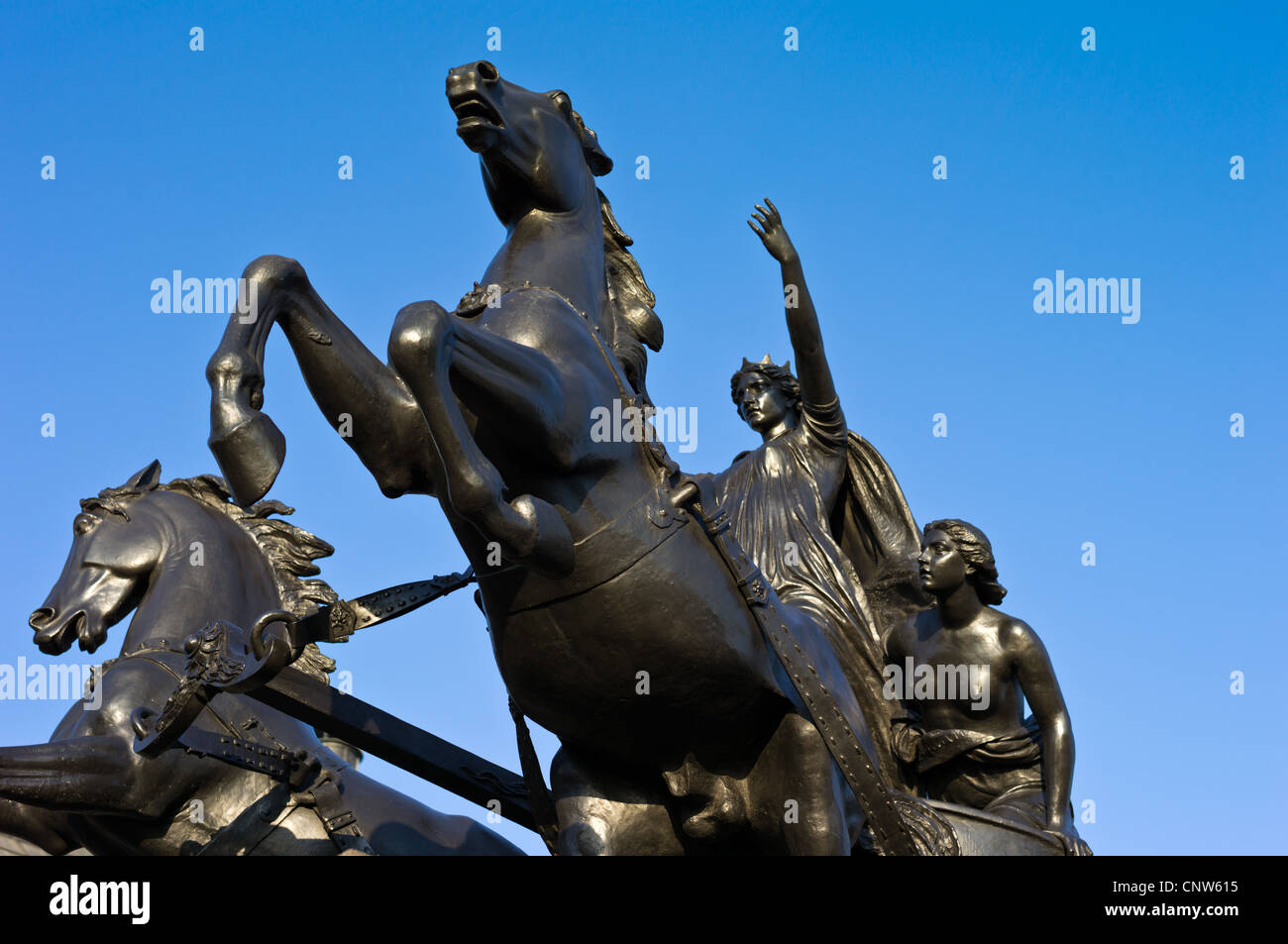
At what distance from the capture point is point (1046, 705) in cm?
795

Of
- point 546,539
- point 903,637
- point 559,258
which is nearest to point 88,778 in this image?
point 546,539

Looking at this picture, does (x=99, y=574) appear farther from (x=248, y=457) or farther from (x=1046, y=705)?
(x=1046, y=705)

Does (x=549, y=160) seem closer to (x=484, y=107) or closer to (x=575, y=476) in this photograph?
(x=484, y=107)

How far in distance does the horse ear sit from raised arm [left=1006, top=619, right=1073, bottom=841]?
4494 millimetres

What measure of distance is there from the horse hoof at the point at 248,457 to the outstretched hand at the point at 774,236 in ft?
11.3

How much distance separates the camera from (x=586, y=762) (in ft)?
22.5

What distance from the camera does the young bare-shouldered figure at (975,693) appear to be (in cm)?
796

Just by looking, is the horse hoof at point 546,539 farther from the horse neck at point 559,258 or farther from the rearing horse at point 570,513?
the horse neck at point 559,258

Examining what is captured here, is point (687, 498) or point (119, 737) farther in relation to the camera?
point (119, 737)

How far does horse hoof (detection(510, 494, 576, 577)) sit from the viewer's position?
19.0ft

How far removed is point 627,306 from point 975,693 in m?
2.45

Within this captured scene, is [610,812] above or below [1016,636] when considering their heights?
below
